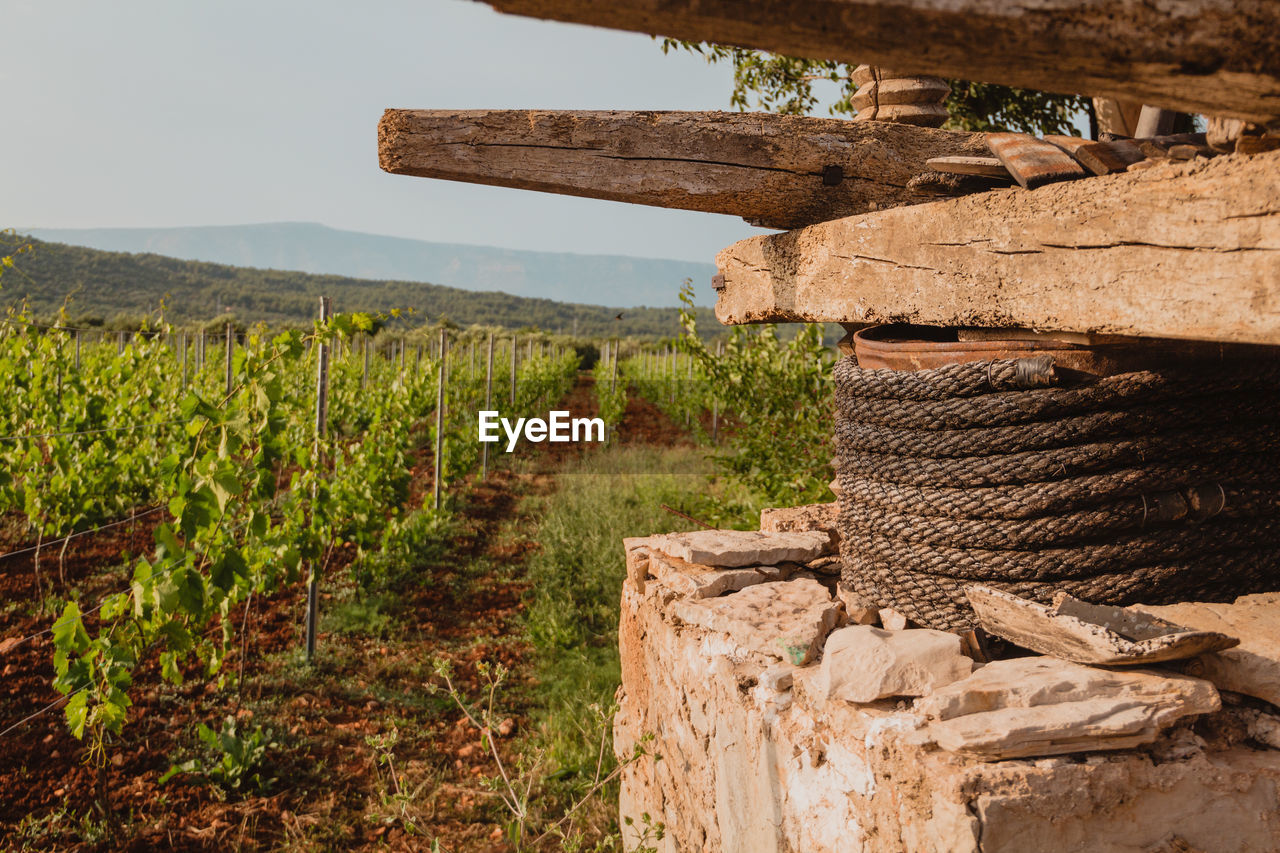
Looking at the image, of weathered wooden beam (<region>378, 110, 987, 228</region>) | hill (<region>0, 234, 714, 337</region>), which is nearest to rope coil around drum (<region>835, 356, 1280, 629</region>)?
weathered wooden beam (<region>378, 110, 987, 228</region>)

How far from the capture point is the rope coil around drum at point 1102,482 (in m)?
1.79

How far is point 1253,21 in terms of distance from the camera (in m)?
0.77

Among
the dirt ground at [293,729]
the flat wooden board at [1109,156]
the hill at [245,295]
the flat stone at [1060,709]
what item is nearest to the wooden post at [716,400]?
the dirt ground at [293,729]

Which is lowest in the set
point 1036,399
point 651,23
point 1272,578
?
point 1272,578

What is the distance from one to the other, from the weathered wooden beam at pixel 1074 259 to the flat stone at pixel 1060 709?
2.03 feet

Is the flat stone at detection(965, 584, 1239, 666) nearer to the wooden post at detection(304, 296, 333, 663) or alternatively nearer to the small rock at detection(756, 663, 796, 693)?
the small rock at detection(756, 663, 796, 693)

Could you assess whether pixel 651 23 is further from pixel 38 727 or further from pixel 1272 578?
pixel 38 727

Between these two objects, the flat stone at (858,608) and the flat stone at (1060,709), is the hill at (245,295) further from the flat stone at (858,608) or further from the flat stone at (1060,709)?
the flat stone at (1060,709)

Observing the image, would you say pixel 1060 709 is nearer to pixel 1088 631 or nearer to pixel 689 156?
pixel 1088 631

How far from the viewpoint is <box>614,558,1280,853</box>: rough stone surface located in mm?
1330

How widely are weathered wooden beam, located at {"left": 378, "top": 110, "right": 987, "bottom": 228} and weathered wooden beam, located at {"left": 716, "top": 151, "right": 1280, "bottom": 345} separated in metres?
0.15

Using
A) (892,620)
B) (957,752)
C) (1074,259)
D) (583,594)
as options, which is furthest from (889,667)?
(583,594)

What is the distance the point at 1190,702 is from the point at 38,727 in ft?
15.4

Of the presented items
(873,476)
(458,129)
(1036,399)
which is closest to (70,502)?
(458,129)
